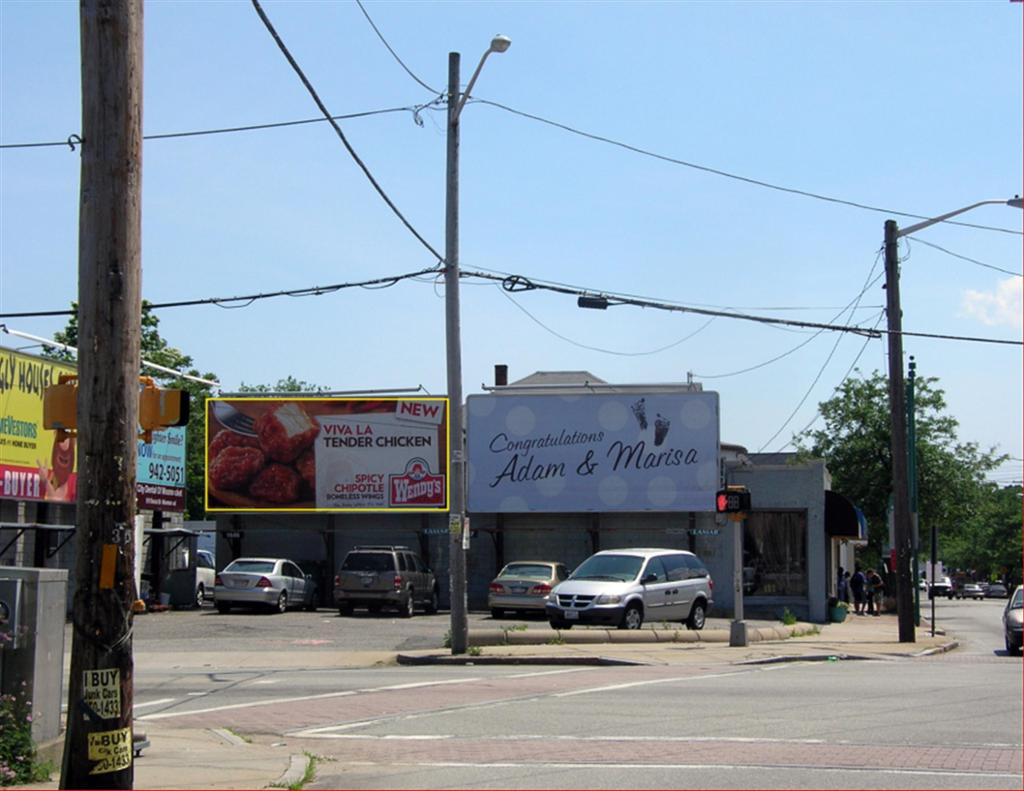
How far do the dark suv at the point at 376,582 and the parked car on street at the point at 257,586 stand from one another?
1.75 m

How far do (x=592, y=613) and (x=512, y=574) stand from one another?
801 centimetres

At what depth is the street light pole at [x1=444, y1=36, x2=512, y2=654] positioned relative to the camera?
22438 mm

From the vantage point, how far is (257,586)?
114ft

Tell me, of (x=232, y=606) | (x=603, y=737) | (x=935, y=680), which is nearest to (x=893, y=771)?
(x=603, y=737)

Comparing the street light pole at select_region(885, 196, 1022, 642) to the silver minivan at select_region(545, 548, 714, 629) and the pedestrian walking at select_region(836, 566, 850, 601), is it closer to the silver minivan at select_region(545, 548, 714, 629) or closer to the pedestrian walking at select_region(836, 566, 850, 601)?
the silver minivan at select_region(545, 548, 714, 629)

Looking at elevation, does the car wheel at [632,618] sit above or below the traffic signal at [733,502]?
below

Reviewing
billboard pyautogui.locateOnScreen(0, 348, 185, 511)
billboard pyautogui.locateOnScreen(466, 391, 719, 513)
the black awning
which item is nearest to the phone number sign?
billboard pyautogui.locateOnScreen(0, 348, 185, 511)

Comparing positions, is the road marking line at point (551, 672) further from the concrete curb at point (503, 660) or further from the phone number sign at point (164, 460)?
the phone number sign at point (164, 460)

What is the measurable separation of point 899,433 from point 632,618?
6997 mm

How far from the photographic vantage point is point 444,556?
41.4 m

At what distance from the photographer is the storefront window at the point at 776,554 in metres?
38.8

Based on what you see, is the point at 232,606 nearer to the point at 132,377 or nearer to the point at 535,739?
the point at 535,739

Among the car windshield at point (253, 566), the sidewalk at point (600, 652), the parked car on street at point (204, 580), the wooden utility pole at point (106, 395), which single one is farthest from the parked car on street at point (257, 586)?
the wooden utility pole at point (106, 395)

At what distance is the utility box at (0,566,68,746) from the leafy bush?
22cm
